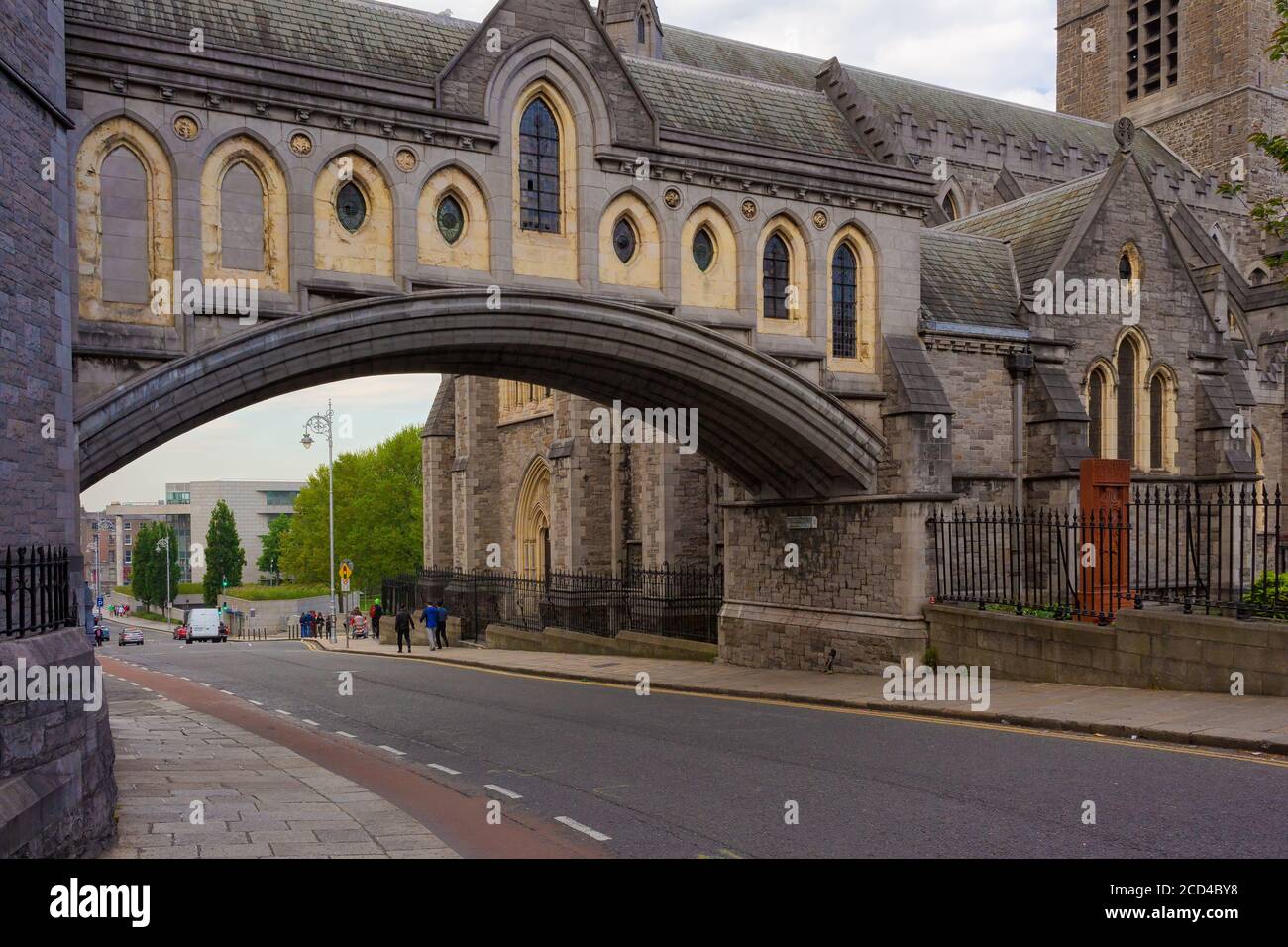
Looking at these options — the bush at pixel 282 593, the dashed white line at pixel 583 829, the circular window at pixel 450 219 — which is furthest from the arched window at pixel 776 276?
the bush at pixel 282 593

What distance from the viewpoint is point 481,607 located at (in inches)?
1446

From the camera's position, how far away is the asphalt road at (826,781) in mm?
7965

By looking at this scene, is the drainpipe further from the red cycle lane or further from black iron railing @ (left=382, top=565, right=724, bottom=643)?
the red cycle lane

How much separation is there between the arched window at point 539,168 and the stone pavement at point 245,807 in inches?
308

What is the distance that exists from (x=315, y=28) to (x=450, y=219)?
118 inches

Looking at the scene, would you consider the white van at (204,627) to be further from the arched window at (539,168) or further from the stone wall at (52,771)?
the stone wall at (52,771)

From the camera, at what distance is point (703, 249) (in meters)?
17.8

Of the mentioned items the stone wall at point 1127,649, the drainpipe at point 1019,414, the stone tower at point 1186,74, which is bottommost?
the stone wall at point 1127,649

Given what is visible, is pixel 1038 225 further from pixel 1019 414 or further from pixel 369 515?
pixel 369 515

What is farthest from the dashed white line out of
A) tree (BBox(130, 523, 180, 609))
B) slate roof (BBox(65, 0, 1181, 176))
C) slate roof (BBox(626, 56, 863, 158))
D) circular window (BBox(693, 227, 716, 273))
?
Answer: tree (BBox(130, 523, 180, 609))

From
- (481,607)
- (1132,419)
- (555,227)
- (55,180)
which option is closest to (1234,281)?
(1132,419)

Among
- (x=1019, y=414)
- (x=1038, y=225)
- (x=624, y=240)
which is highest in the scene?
(x=1038, y=225)

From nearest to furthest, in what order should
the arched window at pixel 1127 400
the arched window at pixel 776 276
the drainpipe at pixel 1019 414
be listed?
the arched window at pixel 776 276
the drainpipe at pixel 1019 414
the arched window at pixel 1127 400

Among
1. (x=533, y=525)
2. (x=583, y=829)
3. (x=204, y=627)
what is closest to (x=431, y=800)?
(x=583, y=829)
